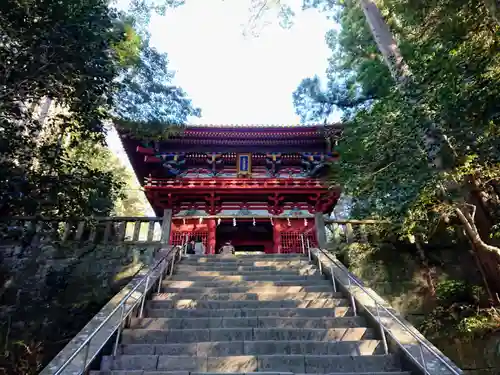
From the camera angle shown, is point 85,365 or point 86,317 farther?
point 86,317

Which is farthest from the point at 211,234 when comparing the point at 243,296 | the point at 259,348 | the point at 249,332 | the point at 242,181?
the point at 259,348

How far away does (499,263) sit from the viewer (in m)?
6.76

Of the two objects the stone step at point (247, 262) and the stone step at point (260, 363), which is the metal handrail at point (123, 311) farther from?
the stone step at point (247, 262)

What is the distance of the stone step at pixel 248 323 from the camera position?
530cm

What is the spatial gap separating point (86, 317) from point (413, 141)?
745 cm

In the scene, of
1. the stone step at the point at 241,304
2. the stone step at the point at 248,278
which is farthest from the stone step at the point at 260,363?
the stone step at the point at 248,278

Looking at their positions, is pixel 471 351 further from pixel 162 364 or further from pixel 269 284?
pixel 162 364

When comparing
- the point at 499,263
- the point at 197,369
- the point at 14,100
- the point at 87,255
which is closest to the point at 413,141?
the point at 499,263

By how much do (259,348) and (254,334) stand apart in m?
0.35

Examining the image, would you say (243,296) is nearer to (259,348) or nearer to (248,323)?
(248,323)

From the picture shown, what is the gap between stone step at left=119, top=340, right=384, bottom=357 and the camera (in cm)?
457

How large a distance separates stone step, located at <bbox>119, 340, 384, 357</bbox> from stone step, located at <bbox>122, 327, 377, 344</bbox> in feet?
0.94

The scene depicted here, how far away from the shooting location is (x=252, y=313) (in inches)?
227

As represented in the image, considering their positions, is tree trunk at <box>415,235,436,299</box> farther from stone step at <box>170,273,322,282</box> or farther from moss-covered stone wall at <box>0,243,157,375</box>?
moss-covered stone wall at <box>0,243,157,375</box>
